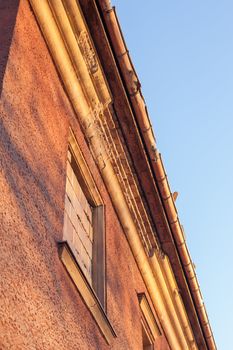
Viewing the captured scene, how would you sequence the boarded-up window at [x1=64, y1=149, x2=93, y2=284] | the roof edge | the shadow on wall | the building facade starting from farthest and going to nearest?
the roof edge
the boarded-up window at [x1=64, y1=149, x2=93, y2=284]
the shadow on wall
the building facade

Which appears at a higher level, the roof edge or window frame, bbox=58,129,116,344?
the roof edge

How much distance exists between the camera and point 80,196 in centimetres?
553

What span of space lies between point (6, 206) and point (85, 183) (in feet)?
7.50

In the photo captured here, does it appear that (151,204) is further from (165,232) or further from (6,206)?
(6,206)

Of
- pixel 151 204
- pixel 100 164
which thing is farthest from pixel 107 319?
pixel 151 204

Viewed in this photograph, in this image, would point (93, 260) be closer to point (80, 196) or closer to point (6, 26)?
point (80, 196)

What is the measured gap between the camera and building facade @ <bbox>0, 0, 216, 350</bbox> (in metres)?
3.55

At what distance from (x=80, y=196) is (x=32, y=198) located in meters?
1.71

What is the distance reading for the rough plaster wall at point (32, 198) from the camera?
3258mm

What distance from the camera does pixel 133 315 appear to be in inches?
256

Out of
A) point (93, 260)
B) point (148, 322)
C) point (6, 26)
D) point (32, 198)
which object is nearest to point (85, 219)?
point (93, 260)

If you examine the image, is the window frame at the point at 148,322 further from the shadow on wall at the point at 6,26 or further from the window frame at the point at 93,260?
the shadow on wall at the point at 6,26

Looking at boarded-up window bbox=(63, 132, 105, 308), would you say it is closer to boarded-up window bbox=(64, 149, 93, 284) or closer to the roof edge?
boarded-up window bbox=(64, 149, 93, 284)

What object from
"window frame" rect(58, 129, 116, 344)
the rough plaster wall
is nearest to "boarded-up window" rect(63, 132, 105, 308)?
"window frame" rect(58, 129, 116, 344)
